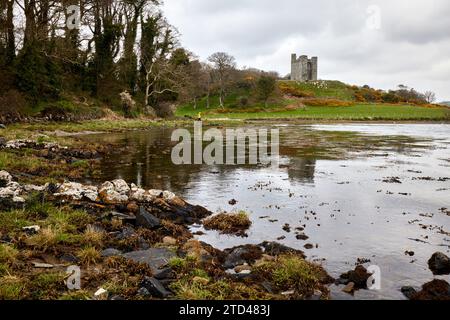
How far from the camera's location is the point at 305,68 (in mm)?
152375

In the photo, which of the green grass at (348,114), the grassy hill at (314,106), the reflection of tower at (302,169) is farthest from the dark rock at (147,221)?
the green grass at (348,114)

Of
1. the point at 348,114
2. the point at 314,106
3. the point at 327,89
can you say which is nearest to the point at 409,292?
the point at 348,114

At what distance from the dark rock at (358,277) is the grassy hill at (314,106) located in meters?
65.2

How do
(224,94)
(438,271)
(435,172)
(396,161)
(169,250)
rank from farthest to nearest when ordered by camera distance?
(224,94)
(396,161)
(435,172)
(169,250)
(438,271)

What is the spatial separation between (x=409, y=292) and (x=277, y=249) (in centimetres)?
252

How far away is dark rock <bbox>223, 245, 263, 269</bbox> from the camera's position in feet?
24.5

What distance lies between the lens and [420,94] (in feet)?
490

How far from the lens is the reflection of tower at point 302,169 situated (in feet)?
53.8

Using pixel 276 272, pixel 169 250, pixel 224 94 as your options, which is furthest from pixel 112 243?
pixel 224 94

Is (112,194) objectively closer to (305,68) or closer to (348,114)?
(348,114)
